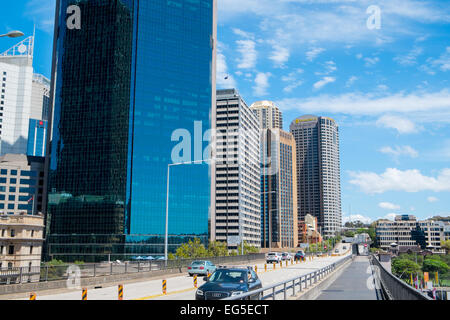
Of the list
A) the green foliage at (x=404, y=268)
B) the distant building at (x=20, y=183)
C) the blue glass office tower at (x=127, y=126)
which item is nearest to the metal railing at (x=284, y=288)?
the blue glass office tower at (x=127, y=126)

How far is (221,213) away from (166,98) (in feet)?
224

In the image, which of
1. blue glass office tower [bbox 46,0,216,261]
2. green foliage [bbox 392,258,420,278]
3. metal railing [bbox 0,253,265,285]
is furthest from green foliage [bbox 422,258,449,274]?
metal railing [bbox 0,253,265,285]

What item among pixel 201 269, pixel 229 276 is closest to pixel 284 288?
pixel 229 276

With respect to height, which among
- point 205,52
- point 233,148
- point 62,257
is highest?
point 205,52

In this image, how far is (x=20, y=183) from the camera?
167 meters

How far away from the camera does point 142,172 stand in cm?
14562

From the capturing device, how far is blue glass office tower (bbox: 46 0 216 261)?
14375 cm

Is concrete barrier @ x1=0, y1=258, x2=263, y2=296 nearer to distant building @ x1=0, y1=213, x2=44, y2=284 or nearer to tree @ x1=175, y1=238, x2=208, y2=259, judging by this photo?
tree @ x1=175, y1=238, x2=208, y2=259

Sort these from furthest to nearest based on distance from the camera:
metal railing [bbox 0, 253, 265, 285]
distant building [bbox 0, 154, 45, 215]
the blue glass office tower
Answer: distant building [bbox 0, 154, 45, 215] → the blue glass office tower → metal railing [bbox 0, 253, 265, 285]

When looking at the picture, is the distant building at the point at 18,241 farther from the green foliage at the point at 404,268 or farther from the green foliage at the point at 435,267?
the green foliage at the point at 435,267

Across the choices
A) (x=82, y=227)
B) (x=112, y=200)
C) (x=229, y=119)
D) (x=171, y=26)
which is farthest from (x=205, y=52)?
(x=82, y=227)

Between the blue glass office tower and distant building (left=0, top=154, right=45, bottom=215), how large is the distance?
58.3ft

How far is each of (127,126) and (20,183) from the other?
52611 mm
